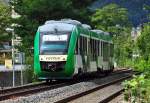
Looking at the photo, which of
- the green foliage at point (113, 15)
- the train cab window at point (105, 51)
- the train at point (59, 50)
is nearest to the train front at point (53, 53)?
the train at point (59, 50)

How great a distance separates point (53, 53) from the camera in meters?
28.5

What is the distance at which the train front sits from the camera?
28453 mm

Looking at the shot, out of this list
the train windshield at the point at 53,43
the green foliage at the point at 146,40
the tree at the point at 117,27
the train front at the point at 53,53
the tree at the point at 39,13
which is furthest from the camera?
the tree at the point at 117,27

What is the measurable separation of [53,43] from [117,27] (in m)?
66.1

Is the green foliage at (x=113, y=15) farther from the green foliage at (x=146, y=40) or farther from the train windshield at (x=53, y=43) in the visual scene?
the train windshield at (x=53, y=43)

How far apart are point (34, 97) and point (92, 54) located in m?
15.2

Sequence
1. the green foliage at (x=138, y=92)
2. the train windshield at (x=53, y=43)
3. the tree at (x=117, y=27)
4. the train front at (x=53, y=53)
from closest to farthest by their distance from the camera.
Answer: the green foliage at (x=138, y=92), the train front at (x=53, y=53), the train windshield at (x=53, y=43), the tree at (x=117, y=27)

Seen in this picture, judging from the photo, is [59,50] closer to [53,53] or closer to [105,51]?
[53,53]

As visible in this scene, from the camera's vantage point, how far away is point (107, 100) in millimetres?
18578

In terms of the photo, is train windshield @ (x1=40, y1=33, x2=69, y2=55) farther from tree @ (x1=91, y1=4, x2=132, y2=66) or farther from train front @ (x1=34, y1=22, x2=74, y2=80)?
tree @ (x1=91, y1=4, x2=132, y2=66)

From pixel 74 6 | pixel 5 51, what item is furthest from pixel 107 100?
pixel 5 51

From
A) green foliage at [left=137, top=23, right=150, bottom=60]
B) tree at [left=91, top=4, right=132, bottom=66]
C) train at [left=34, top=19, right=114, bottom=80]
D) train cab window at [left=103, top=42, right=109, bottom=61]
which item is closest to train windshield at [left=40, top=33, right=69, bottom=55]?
train at [left=34, top=19, right=114, bottom=80]

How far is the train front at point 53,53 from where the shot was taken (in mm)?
28453

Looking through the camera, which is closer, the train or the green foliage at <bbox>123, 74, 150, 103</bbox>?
the green foliage at <bbox>123, 74, 150, 103</bbox>
